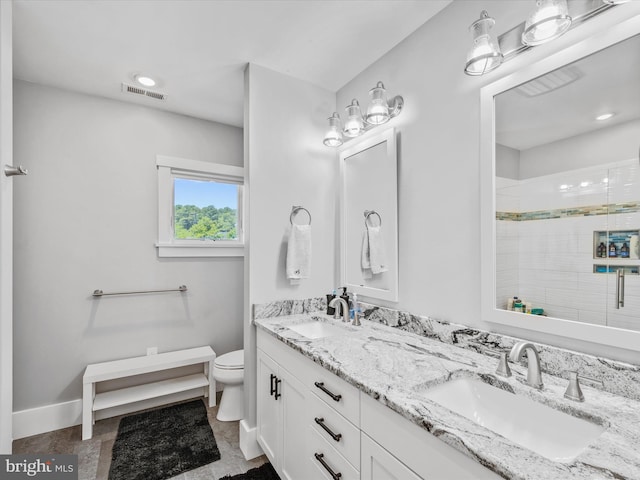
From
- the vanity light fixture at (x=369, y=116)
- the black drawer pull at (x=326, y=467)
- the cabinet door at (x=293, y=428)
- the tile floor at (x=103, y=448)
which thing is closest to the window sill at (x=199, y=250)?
the tile floor at (x=103, y=448)

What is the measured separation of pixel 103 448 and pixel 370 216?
7.50 ft

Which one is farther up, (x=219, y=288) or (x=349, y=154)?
(x=349, y=154)

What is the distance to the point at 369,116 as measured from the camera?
174cm

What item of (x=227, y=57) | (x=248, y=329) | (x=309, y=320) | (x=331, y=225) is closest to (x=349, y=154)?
(x=331, y=225)

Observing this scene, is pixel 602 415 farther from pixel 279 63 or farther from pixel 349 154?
pixel 279 63

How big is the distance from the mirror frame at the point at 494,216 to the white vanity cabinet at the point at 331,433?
0.64 metres

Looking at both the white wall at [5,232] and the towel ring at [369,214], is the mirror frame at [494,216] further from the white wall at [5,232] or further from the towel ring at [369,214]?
the white wall at [5,232]

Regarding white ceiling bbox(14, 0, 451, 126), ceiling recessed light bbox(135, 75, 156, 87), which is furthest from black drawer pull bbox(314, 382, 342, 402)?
ceiling recessed light bbox(135, 75, 156, 87)

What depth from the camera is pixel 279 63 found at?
1.98 metres

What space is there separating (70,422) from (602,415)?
3071 millimetres

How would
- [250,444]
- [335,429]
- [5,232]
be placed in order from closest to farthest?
[335,429], [5,232], [250,444]

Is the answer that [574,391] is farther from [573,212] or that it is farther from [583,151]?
[583,151]

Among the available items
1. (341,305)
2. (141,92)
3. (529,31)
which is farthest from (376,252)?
(141,92)

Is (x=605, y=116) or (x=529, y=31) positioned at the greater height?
(x=529, y=31)
